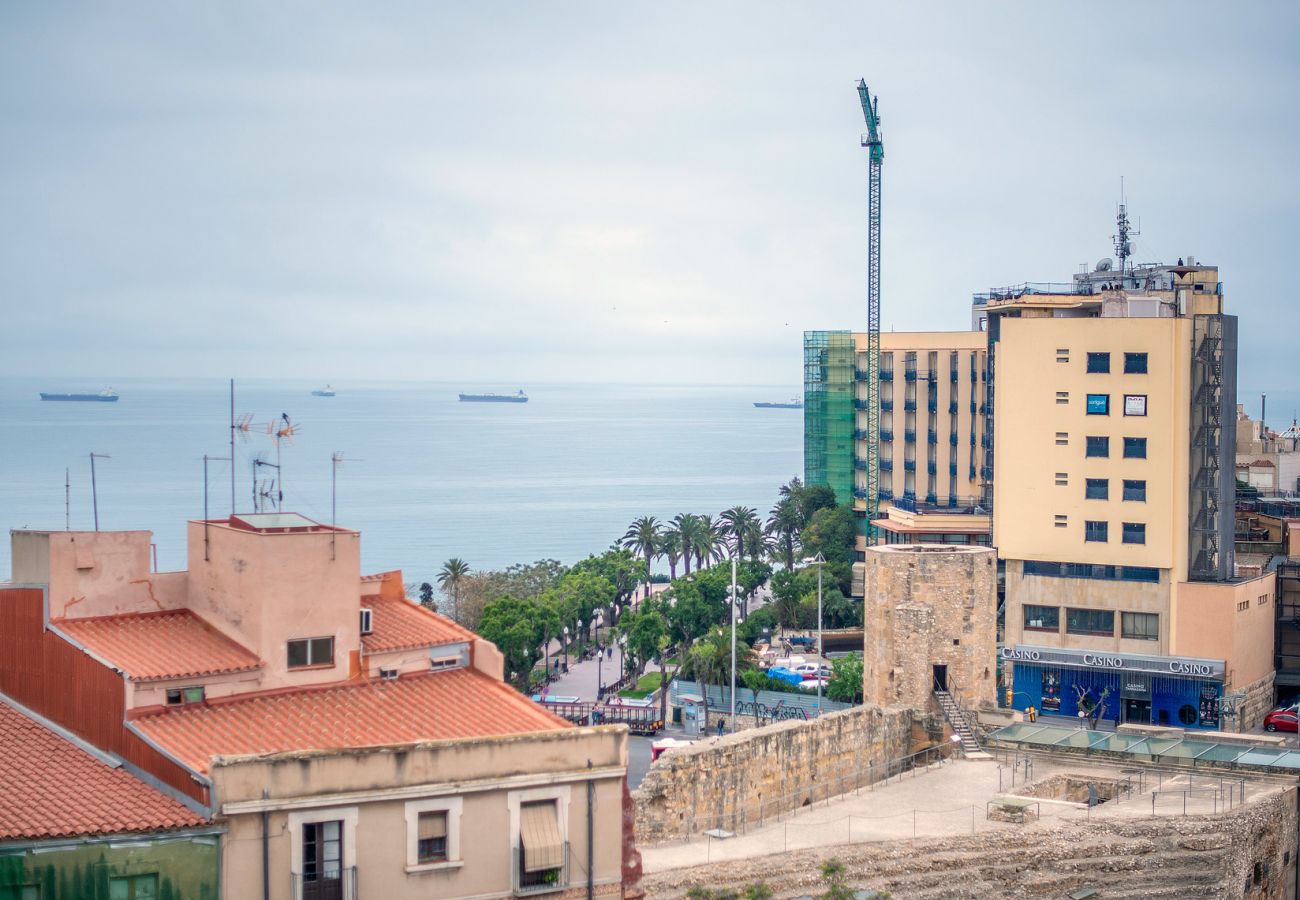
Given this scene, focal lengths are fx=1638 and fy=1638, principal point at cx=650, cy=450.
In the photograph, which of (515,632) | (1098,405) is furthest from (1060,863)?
(515,632)

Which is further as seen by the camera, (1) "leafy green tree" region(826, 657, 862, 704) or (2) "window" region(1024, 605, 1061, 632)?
(1) "leafy green tree" region(826, 657, 862, 704)

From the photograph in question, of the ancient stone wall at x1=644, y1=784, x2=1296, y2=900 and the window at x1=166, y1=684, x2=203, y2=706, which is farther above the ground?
the window at x1=166, y1=684, x2=203, y2=706

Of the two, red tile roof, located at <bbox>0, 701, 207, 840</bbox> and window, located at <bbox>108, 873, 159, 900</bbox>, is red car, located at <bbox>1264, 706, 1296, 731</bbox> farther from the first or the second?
window, located at <bbox>108, 873, 159, 900</bbox>

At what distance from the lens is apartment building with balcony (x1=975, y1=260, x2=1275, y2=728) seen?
59.8m

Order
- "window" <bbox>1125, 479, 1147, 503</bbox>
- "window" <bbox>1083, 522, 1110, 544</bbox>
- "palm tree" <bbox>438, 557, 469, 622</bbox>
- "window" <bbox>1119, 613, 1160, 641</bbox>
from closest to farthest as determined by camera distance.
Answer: "window" <bbox>1119, 613, 1160, 641</bbox> < "window" <bbox>1125, 479, 1147, 503</bbox> < "window" <bbox>1083, 522, 1110, 544</bbox> < "palm tree" <bbox>438, 557, 469, 622</bbox>

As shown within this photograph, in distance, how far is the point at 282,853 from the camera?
67.7ft

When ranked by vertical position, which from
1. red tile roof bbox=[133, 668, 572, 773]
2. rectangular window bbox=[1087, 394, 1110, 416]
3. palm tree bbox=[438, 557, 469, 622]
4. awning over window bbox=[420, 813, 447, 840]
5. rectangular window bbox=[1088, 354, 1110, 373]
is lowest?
palm tree bbox=[438, 557, 469, 622]

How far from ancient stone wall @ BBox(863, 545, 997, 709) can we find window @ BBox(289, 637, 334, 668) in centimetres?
2252

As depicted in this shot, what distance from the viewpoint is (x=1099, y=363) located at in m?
62.0

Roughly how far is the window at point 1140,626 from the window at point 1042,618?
2.45 metres

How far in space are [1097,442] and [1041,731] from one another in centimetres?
2314

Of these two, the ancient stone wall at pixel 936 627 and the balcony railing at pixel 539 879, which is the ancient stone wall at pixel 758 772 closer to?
the ancient stone wall at pixel 936 627

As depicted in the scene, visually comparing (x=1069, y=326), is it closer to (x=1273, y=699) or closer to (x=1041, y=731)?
(x=1273, y=699)

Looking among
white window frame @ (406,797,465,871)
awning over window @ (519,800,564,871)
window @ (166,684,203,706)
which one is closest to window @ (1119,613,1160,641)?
awning over window @ (519,800,564,871)
